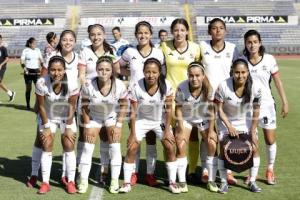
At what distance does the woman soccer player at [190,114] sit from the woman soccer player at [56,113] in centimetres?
139

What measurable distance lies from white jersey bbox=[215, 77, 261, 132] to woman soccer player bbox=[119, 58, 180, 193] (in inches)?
26.1

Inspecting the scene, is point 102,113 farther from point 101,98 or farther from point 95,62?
point 95,62

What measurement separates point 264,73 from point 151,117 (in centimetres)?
162

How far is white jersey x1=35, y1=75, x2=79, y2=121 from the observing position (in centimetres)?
558

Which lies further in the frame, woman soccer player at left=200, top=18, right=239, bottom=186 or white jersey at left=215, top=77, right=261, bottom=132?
woman soccer player at left=200, top=18, right=239, bottom=186

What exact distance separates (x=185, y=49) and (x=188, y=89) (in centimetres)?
56

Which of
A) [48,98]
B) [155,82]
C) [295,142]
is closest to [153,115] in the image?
[155,82]

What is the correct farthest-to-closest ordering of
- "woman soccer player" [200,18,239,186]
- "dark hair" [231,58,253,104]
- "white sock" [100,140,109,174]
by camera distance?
"white sock" [100,140,109,174] < "woman soccer player" [200,18,239,186] < "dark hair" [231,58,253,104]

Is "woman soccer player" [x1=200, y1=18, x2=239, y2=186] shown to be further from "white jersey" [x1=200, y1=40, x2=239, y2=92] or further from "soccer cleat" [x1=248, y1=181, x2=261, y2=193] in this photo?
"soccer cleat" [x1=248, y1=181, x2=261, y2=193]

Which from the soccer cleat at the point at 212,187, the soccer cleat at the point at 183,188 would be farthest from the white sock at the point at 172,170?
the soccer cleat at the point at 212,187

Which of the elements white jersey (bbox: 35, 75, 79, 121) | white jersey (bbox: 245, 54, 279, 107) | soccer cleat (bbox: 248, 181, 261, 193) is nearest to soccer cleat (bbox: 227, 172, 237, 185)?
soccer cleat (bbox: 248, 181, 261, 193)

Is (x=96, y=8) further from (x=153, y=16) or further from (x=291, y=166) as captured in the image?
(x=291, y=166)

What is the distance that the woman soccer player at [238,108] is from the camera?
5453 mm

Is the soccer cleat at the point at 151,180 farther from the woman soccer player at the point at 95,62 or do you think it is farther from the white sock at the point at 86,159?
the white sock at the point at 86,159
